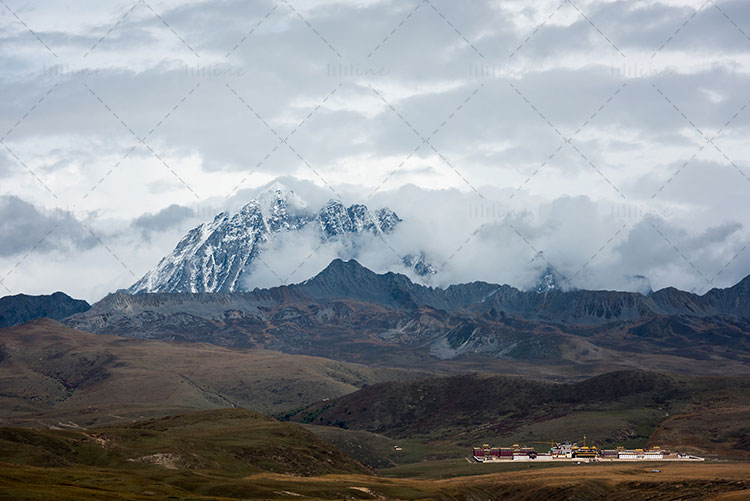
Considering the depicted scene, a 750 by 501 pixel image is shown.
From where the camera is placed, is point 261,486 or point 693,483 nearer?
point 261,486

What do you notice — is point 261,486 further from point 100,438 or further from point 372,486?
point 100,438

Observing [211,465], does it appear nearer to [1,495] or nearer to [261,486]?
[261,486]

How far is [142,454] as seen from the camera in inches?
7657

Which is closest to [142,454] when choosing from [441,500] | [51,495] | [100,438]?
[100,438]

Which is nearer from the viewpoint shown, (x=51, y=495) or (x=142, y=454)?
(x=51, y=495)

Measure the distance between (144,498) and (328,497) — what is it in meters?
45.4

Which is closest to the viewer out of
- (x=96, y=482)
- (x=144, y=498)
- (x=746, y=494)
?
(x=144, y=498)

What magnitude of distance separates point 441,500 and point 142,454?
207 ft

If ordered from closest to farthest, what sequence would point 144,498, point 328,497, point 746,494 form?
point 144,498 < point 328,497 < point 746,494

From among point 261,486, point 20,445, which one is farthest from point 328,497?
point 20,445

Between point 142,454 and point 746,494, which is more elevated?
point 142,454

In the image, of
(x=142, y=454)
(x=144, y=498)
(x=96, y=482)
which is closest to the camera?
(x=144, y=498)

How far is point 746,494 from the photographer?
176 metres

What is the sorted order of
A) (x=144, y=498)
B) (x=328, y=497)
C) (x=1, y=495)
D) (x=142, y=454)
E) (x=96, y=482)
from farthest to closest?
(x=142, y=454), (x=328, y=497), (x=96, y=482), (x=144, y=498), (x=1, y=495)
